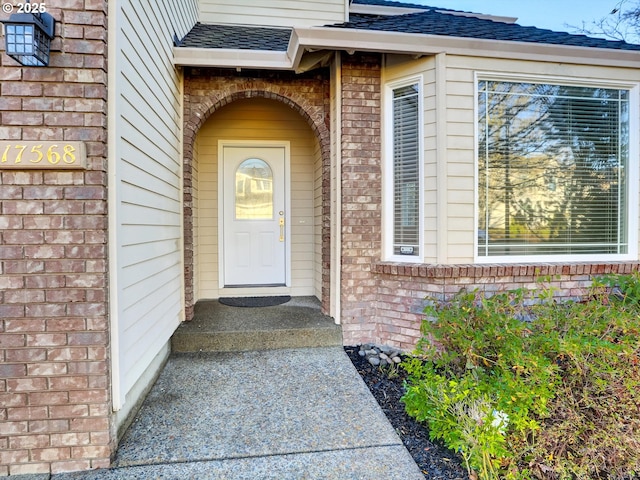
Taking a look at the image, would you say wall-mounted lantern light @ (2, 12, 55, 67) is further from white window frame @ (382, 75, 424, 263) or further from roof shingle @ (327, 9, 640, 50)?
white window frame @ (382, 75, 424, 263)

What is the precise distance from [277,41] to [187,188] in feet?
6.10

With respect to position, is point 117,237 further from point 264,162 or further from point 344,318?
point 264,162

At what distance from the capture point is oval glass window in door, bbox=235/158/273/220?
487 centimetres

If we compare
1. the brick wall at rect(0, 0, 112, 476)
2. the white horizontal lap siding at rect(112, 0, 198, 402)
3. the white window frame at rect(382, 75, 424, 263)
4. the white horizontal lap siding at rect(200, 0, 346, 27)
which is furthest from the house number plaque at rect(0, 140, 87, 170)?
the white horizontal lap siding at rect(200, 0, 346, 27)

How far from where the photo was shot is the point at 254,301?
4.55 metres

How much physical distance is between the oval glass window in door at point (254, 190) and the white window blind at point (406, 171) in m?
1.94

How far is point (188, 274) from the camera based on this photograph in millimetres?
3865

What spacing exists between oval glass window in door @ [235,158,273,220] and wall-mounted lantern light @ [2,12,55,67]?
302cm

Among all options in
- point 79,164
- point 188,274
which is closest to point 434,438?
point 79,164

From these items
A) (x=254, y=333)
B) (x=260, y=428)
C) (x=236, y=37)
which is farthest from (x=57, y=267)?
(x=236, y=37)

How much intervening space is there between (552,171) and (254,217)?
136 inches

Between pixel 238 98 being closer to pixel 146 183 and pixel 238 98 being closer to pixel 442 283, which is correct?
pixel 146 183

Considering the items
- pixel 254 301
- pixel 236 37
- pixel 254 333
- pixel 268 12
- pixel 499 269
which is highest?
pixel 268 12

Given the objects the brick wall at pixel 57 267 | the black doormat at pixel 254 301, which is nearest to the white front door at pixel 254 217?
Answer: the black doormat at pixel 254 301
